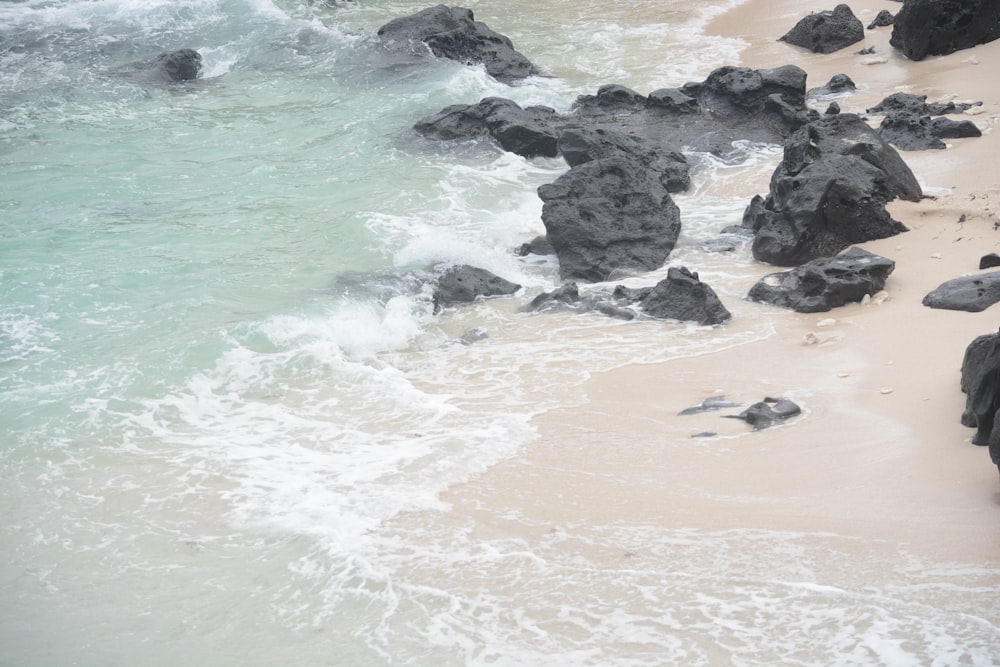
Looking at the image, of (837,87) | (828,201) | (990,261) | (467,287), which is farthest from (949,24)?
(467,287)

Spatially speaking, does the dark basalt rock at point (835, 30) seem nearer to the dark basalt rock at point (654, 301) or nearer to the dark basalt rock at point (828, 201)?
the dark basalt rock at point (828, 201)

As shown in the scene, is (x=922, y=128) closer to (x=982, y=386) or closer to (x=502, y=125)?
(x=502, y=125)

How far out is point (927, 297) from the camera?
25.2 feet

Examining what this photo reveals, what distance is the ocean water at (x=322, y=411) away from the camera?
464 centimetres

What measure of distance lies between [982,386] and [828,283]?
282 centimetres

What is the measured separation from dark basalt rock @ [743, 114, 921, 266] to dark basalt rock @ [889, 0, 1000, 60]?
5.76 m

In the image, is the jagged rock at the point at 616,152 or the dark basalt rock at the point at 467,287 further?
the jagged rock at the point at 616,152

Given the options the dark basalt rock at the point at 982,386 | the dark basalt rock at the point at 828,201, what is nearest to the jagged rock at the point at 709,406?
the dark basalt rock at the point at 982,386

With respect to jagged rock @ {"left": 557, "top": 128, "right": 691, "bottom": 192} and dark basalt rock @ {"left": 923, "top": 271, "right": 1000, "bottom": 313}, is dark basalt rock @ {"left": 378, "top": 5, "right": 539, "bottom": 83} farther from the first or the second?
dark basalt rock @ {"left": 923, "top": 271, "right": 1000, "bottom": 313}

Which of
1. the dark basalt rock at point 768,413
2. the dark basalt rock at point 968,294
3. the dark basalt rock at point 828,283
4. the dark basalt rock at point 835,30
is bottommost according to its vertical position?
the dark basalt rock at point 768,413

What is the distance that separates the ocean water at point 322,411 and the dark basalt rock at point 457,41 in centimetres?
86

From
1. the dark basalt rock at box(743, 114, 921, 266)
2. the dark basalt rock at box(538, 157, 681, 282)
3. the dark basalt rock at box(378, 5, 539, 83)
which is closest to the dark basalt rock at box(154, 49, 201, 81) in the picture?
the dark basalt rock at box(378, 5, 539, 83)

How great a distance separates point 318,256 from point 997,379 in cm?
670

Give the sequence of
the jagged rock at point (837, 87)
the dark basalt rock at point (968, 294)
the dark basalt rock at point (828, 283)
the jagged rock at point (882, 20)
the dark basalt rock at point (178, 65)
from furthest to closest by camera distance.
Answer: the dark basalt rock at point (178, 65) → the jagged rock at point (882, 20) → the jagged rock at point (837, 87) → the dark basalt rock at point (828, 283) → the dark basalt rock at point (968, 294)
